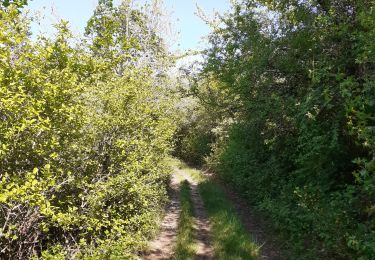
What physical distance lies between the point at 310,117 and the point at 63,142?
4.85 metres

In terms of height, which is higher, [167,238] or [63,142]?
[63,142]

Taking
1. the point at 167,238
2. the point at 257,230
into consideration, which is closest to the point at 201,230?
the point at 167,238

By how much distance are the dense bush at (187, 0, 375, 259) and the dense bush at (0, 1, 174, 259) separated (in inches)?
138

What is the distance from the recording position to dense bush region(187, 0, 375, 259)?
5.94 metres

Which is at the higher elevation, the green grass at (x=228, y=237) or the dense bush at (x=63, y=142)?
the dense bush at (x=63, y=142)

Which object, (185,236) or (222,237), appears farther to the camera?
(185,236)

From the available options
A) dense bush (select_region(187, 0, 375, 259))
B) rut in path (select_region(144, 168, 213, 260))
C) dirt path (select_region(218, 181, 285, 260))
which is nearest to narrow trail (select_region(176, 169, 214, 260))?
rut in path (select_region(144, 168, 213, 260))

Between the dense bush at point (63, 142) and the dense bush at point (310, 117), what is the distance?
3514 mm

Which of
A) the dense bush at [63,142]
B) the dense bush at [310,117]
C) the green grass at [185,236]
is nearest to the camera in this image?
the dense bush at [63,142]

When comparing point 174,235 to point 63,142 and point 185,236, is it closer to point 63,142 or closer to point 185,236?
point 185,236

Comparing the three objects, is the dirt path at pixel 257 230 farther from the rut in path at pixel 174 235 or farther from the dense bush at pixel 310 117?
the rut in path at pixel 174 235

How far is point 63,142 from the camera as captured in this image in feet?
17.8

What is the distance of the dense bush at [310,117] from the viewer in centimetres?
594

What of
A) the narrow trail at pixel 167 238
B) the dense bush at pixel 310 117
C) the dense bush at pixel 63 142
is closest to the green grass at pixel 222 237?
the narrow trail at pixel 167 238
